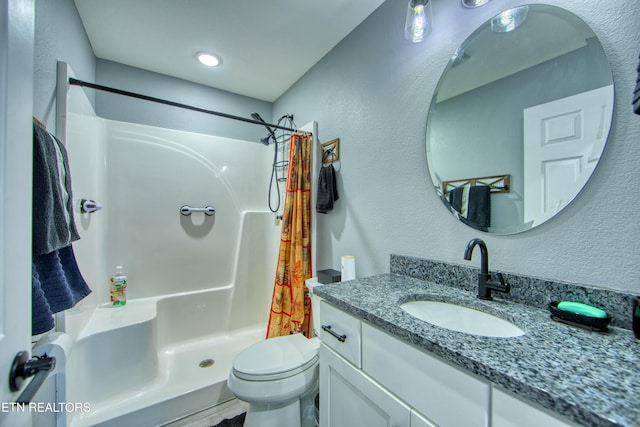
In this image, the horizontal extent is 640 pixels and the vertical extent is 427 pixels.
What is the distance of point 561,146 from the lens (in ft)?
2.74

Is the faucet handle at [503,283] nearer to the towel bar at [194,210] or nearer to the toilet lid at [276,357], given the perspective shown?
the toilet lid at [276,357]

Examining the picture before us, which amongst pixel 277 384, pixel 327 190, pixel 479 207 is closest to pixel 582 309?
pixel 479 207

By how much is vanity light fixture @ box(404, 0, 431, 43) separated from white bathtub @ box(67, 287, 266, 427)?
2202mm

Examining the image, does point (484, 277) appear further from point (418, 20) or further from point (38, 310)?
point (38, 310)

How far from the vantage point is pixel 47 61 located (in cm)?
112

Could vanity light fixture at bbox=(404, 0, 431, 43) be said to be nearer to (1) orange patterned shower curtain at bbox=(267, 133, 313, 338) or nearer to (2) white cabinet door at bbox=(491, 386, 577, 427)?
(1) orange patterned shower curtain at bbox=(267, 133, 313, 338)

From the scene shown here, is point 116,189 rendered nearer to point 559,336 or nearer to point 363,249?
point 363,249

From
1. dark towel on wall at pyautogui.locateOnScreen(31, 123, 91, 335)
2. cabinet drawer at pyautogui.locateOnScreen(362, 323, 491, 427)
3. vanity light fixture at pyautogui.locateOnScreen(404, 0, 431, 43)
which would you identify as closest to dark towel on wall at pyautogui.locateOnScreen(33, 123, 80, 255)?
dark towel on wall at pyautogui.locateOnScreen(31, 123, 91, 335)

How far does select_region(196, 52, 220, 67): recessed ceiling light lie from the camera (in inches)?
76.1

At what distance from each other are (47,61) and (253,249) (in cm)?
181

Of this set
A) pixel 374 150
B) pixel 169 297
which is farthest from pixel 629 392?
pixel 169 297

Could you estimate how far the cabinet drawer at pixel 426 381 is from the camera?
1.80 ft

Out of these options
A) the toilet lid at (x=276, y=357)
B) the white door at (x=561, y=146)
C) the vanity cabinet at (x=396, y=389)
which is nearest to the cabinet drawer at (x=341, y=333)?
the vanity cabinet at (x=396, y=389)

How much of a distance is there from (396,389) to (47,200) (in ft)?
4.09
